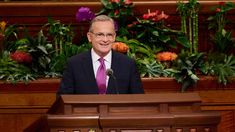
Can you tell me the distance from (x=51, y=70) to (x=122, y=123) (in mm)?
2460

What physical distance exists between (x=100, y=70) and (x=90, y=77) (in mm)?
95

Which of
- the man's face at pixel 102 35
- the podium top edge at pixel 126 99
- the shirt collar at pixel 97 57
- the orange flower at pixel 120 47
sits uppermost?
the man's face at pixel 102 35

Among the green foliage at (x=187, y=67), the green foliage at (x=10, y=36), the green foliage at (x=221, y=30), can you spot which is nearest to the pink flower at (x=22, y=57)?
the green foliage at (x=10, y=36)

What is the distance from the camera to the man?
4.05 m

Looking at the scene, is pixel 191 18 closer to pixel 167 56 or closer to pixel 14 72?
pixel 167 56

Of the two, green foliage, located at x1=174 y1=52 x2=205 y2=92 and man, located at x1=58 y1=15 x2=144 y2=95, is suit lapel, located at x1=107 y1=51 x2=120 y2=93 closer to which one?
man, located at x1=58 y1=15 x2=144 y2=95

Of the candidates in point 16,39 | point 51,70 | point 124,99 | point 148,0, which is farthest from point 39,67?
point 124,99

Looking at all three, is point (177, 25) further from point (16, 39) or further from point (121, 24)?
point (16, 39)

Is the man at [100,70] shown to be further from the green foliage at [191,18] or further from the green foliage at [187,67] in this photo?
the green foliage at [191,18]

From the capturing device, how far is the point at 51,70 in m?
5.67

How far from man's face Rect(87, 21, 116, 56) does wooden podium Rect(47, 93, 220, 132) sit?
0.72m

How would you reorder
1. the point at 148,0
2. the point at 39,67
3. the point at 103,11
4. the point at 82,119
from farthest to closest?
the point at 148,0, the point at 103,11, the point at 39,67, the point at 82,119

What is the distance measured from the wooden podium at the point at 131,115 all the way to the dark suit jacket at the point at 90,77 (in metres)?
0.59

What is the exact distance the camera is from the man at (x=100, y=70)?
13.3ft
